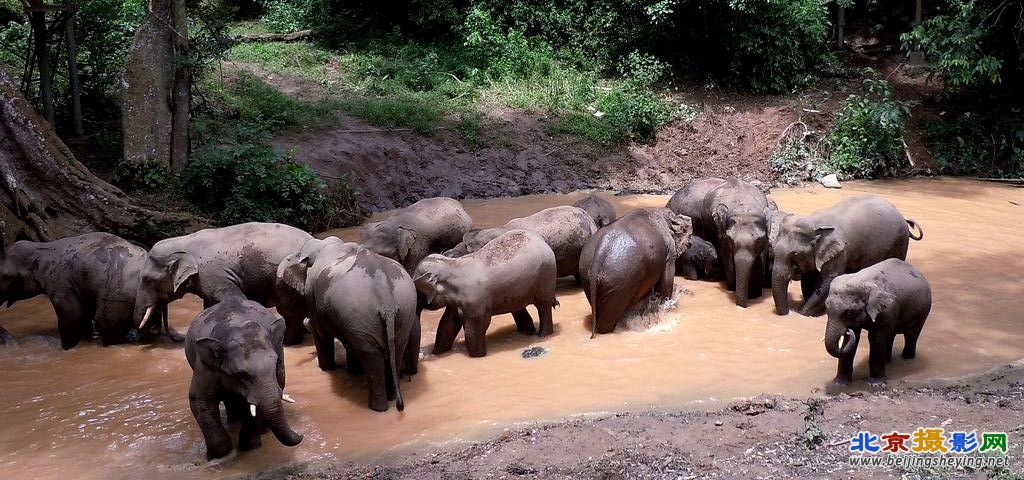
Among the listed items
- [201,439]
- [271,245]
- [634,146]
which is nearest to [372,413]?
[201,439]

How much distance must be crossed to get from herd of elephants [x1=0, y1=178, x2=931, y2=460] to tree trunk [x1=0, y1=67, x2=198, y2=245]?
162 cm

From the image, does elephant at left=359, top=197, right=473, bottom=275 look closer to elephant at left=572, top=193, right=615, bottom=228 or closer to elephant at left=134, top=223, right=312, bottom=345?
elephant at left=134, top=223, right=312, bottom=345

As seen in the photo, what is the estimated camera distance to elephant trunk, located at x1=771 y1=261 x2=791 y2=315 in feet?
28.2

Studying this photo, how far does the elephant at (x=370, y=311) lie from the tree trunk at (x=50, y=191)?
4.48 m

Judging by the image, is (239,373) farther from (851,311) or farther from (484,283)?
(851,311)

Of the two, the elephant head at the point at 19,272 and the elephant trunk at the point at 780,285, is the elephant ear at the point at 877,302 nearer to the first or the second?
the elephant trunk at the point at 780,285

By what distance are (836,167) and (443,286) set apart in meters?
9.98

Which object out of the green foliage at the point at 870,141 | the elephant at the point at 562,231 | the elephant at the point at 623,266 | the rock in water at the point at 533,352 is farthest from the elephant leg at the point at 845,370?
the green foliage at the point at 870,141

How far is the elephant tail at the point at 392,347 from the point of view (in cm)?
662

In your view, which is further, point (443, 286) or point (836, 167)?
point (836, 167)

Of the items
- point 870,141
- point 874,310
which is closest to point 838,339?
point 874,310

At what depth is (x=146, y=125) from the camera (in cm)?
1205

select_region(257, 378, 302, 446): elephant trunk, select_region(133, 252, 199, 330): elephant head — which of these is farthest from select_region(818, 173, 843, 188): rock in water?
select_region(257, 378, 302, 446): elephant trunk

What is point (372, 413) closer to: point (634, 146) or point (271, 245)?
point (271, 245)
